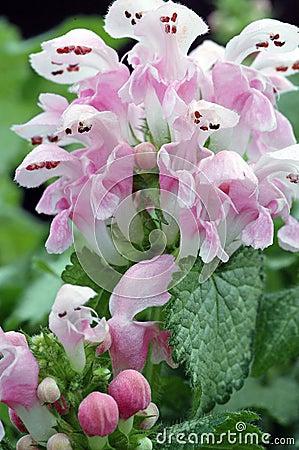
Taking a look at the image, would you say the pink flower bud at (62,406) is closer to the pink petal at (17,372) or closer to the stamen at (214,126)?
the pink petal at (17,372)

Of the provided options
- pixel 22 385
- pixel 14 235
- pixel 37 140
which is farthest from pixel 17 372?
pixel 14 235

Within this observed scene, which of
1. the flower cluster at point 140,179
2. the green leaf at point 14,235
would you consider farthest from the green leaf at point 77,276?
the green leaf at point 14,235

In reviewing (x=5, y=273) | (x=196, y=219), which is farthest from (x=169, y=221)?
(x=5, y=273)

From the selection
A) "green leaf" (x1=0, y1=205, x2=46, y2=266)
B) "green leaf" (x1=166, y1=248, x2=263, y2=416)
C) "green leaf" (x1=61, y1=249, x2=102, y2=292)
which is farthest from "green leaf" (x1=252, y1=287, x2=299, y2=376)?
"green leaf" (x1=0, y1=205, x2=46, y2=266)

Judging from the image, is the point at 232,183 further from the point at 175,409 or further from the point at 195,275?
the point at 175,409

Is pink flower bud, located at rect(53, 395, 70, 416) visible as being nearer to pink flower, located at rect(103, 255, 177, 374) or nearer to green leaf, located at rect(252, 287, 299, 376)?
pink flower, located at rect(103, 255, 177, 374)
